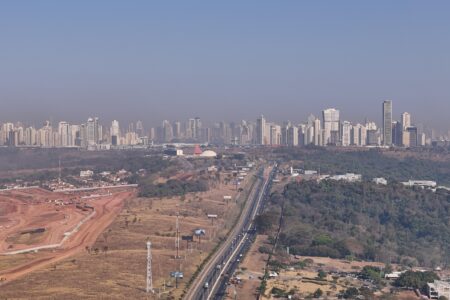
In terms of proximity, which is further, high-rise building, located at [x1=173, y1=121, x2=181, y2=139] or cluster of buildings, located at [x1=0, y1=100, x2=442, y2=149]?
high-rise building, located at [x1=173, y1=121, x2=181, y2=139]

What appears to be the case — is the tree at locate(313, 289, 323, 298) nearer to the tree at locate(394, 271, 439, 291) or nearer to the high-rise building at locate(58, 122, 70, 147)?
the tree at locate(394, 271, 439, 291)

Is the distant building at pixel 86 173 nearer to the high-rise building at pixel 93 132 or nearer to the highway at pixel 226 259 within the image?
the highway at pixel 226 259

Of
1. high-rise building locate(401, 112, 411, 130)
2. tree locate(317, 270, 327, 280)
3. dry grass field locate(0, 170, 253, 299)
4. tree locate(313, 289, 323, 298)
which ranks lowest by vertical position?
tree locate(317, 270, 327, 280)

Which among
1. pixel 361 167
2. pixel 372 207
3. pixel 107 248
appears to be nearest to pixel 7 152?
pixel 361 167

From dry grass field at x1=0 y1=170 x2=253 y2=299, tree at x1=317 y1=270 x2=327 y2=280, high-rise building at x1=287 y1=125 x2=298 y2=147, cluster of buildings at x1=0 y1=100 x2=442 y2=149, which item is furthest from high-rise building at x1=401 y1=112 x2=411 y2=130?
tree at x1=317 y1=270 x2=327 y2=280

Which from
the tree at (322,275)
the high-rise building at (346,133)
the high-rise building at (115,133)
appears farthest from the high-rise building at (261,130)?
the tree at (322,275)

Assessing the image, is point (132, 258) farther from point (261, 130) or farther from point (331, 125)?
point (261, 130)
